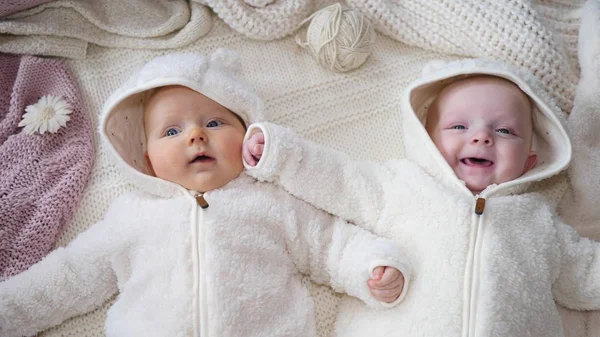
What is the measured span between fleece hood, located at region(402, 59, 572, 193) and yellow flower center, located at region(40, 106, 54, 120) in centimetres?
88

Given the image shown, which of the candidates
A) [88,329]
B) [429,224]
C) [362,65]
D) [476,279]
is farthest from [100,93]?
[476,279]

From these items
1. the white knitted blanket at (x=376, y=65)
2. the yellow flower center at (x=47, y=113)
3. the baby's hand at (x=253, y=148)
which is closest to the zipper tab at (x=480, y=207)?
the white knitted blanket at (x=376, y=65)

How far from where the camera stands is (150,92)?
1.47 m

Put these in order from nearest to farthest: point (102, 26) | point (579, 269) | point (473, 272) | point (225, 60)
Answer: point (473, 272)
point (579, 269)
point (225, 60)
point (102, 26)

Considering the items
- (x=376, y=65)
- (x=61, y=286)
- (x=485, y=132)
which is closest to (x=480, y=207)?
(x=485, y=132)

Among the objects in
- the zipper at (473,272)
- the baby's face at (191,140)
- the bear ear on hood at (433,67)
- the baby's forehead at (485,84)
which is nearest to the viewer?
the zipper at (473,272)

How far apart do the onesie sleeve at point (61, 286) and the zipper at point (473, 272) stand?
2.52 feet

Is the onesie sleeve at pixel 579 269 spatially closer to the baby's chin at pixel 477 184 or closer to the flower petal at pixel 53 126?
the baby's chin at pixel 477 184

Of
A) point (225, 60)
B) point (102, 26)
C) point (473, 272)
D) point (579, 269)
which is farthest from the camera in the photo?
point (102, 26)

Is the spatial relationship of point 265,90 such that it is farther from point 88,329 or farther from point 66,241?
point 88,329

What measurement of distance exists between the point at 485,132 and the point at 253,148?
20.7 inches

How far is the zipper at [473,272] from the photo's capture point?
Answer: 1247 mm

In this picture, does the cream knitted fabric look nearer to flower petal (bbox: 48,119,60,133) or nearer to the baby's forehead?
flower petal (bbox: 48,119,60,133)

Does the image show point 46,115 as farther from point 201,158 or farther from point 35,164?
point 201,158
